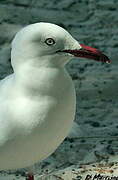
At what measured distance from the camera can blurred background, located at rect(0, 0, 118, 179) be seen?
2.97 metres

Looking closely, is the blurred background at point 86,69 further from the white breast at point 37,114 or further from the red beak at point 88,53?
the red beak at point 88,53

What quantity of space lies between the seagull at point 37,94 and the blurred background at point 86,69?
30.4 inches

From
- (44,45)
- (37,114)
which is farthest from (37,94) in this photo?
(44,45)

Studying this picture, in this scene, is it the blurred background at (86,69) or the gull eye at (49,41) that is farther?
the blurred background at (86,69)

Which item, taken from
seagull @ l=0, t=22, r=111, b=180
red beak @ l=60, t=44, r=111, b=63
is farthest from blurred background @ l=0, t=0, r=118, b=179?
red beak @ l=60, t=44, r=111, b=63

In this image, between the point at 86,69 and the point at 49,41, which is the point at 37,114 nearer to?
the point at 49,41

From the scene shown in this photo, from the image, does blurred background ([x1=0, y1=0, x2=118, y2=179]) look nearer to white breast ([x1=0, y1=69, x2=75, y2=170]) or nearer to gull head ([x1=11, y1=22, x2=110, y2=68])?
white breast ([x1=0, y1=69, x2=75, y2=170])

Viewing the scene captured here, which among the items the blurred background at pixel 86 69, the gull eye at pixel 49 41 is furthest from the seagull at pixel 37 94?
the blurred background at pixel 86 69

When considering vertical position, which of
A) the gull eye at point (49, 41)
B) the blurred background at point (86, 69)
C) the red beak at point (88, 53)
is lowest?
the blurred background at point (86, 69)

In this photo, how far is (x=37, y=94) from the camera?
2010mm

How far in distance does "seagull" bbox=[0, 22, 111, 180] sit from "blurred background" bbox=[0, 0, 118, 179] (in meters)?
0.77

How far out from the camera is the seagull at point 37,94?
1958 mm

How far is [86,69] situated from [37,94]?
187cm

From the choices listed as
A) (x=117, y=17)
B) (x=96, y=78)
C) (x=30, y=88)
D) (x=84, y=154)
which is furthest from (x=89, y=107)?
(x=30, y=88)
